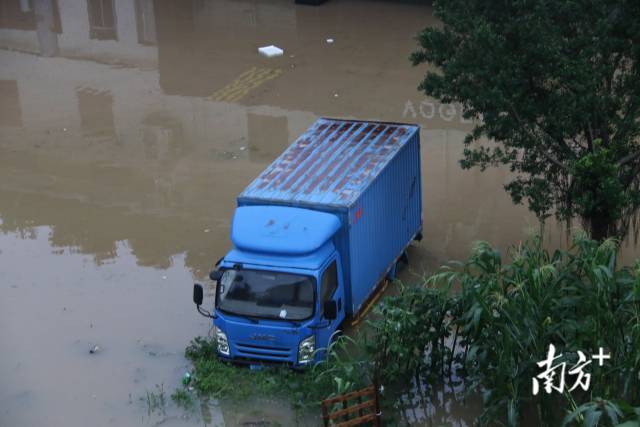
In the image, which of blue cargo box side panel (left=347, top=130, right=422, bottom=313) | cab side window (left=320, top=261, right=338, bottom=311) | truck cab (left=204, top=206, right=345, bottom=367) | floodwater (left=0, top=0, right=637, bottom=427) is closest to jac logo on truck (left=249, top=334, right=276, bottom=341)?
truck cab (left=204, top=206, right=345, bottom=367)

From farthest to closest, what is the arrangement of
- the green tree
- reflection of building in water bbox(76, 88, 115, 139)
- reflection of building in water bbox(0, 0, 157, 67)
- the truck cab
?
reflection of building in water bbox(0, 0, 157, 67)
reflection of building in water bbox(76, 88, 115, 139)
the green tree
the truck cab

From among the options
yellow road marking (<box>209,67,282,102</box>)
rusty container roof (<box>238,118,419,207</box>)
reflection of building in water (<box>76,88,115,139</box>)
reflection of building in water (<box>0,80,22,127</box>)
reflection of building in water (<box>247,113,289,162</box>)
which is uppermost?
rusty container roof (<box>238,118,419,207</box>)

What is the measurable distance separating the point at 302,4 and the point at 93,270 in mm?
17567

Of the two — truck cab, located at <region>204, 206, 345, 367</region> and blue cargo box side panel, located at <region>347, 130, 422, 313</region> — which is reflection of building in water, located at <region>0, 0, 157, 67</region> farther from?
truck cab, located at <region>204, 206, 345, 367</region>

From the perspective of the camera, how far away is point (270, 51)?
28.6 meters

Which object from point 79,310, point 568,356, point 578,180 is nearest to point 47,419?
point 79,310

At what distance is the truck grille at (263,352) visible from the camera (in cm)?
1420

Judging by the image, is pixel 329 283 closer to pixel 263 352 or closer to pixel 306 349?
pixel 306 349

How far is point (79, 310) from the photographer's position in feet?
54.9

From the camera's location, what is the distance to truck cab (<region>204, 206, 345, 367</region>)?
46.1ft

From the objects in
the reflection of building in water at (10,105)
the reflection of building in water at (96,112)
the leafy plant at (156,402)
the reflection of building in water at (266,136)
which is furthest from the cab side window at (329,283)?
the reflection of building in water at (10,105)

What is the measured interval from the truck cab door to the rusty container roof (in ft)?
3.13

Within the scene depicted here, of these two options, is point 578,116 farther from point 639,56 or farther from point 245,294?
point 245,294

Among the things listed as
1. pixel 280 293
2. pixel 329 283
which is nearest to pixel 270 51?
pixel 329 283
